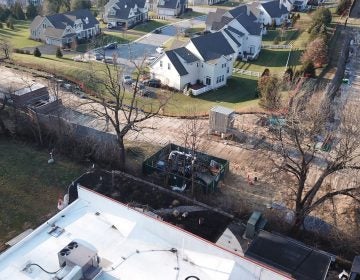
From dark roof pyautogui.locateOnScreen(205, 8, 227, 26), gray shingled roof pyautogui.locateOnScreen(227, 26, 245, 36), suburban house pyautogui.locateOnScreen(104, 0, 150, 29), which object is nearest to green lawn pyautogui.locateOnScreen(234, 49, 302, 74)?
gray shingled roof pyautogui.locateOnScreen(227, 26, 245, 36)

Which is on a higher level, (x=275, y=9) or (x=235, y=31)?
(x=275, y=9)

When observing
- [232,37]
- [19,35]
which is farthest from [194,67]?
[19,35]

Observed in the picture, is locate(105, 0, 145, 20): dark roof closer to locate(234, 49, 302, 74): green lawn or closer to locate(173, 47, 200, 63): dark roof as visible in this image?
locate(234, 49, 302, 74): green lawn

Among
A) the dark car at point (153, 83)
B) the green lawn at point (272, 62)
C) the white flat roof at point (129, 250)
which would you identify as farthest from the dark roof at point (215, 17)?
the white flat roof at point (129, 250)

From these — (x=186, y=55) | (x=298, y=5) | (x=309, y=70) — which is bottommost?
(x=309, y=70)

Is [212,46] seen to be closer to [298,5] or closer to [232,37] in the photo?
[232,37]

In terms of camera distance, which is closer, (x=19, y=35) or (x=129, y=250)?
(x=129, y=250)

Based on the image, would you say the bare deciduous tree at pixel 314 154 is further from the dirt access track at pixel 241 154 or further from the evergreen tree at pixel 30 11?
the evergreen tree at pixel 30 11
